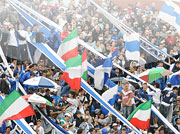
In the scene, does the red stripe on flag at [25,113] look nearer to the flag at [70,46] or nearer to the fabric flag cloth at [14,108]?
the fabric flag cloth at [14,108]

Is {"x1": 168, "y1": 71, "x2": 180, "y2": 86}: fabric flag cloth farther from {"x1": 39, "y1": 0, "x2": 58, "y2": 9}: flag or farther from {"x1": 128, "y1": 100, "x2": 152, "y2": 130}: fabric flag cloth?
{"x1": 39, "y1": 0, "x2": 58, "y2": 9}: flag

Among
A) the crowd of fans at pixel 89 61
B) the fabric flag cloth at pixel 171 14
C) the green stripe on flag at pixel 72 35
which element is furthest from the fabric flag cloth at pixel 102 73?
the fabric flag cloth at pixel 171 14

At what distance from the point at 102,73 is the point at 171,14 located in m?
3.09

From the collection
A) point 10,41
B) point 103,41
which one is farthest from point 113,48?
point 10,41

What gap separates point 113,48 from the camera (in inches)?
882

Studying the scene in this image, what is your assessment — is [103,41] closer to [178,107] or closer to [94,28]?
[94,28]

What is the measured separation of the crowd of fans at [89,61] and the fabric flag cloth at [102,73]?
18 centimetres

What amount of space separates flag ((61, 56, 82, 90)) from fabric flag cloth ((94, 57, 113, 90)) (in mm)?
913

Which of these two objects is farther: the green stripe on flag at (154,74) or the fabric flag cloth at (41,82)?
the green stripe on flag at (154,74)

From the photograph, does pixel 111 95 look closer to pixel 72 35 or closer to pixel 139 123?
pixel 139 123

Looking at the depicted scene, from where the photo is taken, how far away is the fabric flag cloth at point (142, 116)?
66.6 ft

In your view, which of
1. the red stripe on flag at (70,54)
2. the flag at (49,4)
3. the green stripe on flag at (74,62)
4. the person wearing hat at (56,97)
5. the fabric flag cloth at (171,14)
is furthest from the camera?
the flag at (49,4)

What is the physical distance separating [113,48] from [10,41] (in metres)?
3.39

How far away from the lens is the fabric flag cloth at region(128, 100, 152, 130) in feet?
66.6
